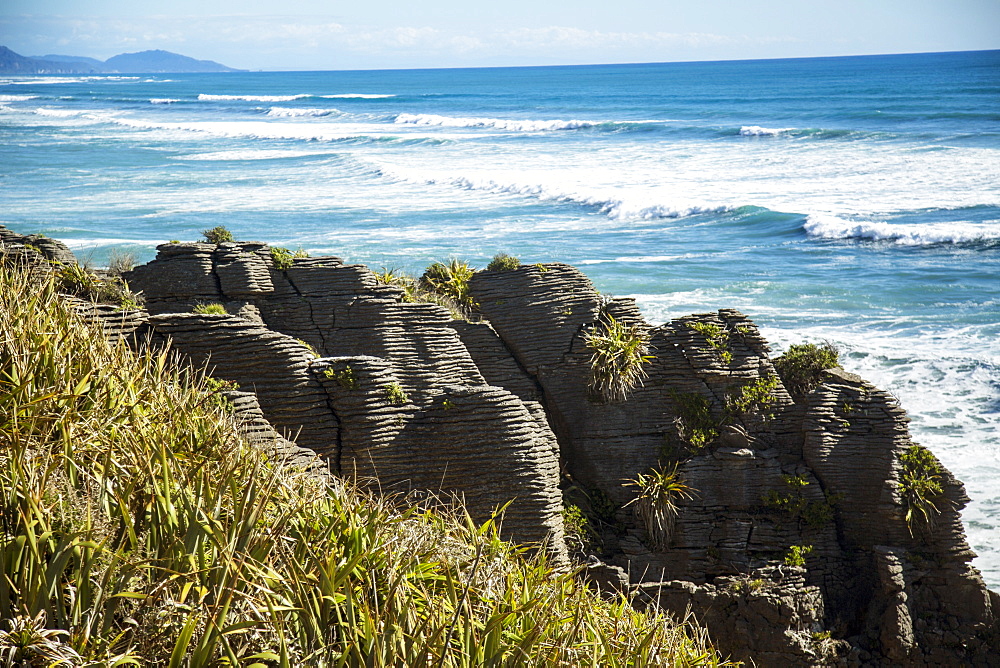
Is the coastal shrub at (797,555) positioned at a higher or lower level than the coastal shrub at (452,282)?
lower

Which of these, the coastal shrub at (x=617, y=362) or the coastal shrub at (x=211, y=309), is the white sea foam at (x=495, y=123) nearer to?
the coastal shrub at (x=617, y=362)

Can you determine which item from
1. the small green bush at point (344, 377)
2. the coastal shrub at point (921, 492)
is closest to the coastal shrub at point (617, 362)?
the small green bush at point (344, 377)

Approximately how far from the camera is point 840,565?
1229 centimetres

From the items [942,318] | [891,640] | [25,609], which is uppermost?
[25,609]

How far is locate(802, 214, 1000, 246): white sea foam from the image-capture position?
33.9m

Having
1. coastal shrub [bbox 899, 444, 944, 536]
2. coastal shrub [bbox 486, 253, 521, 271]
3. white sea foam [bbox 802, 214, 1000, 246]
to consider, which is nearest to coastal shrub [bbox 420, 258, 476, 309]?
coastal shrub [bbox 486, 253, 521, 271]

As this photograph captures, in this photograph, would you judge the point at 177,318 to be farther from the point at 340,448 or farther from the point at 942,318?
the point at 942,318

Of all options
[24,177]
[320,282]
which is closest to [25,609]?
[320,282]

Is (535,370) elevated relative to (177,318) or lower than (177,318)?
lower

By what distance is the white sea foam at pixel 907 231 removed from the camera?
3388cm

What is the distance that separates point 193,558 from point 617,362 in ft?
28.6

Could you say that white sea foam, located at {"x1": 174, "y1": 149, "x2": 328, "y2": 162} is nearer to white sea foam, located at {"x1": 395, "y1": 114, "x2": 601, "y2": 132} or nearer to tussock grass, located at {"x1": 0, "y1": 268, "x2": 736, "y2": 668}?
white sea foam, located at {"x1": 395, "y1": 114, "x2": 601, "y2": 132}

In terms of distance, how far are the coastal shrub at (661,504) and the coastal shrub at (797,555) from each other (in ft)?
5.10

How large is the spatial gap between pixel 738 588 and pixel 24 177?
48.6 m
